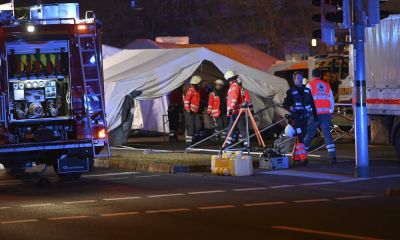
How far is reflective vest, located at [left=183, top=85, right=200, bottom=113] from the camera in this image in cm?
2406

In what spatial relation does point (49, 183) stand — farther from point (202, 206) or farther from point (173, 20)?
point (173, 20)

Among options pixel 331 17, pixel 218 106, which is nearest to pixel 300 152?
pixel 331 17

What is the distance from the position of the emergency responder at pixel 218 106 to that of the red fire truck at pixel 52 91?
7.26 metres

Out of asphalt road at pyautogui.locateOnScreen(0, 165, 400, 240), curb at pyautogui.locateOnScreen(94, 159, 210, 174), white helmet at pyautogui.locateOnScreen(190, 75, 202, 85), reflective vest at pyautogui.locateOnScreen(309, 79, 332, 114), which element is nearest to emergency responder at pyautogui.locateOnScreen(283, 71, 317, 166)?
reflective vest at pyautogui.locateOnScreen(309, 79, 332, 114)

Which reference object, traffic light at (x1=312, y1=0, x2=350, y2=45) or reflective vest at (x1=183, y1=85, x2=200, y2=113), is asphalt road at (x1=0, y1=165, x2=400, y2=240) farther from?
reflective vest at (x1=183, y1=85, x2=200, y2=113)

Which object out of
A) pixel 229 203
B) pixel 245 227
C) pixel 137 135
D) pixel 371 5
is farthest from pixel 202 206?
pixel 137 135

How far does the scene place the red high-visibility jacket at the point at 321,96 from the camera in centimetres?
1756

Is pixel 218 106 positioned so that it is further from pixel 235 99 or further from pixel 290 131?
pixel 290 131

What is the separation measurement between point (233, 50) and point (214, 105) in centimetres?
669

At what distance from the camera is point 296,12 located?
45031 mm

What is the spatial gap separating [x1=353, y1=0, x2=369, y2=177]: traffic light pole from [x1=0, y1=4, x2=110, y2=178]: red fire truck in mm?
4802

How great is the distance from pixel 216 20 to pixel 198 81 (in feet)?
78.9

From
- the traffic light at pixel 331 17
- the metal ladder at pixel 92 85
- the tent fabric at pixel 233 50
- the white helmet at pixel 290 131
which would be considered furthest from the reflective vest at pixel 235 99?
the tent fabric at pixel 233 50

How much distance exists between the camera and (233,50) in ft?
97.0
